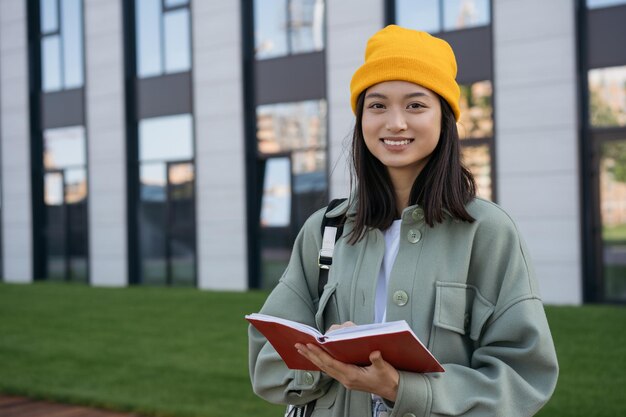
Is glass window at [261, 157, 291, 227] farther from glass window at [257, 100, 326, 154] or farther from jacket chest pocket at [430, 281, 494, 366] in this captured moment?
jacket chest pocket at [430, 281, 494, 366]

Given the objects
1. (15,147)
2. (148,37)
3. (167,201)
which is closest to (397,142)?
(167,201)

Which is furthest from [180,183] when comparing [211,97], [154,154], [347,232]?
[347,232]

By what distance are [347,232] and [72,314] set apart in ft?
30.7

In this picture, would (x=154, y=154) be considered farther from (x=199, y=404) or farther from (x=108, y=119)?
(x=199, y=404)

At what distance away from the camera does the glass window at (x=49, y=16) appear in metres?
16.7

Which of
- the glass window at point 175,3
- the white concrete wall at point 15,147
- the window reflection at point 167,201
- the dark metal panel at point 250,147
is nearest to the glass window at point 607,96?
the dark metal panel at point 250,147

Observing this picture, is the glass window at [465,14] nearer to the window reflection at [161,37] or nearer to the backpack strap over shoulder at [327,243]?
the window reflection at [161,37]

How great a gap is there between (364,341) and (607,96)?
1008cm

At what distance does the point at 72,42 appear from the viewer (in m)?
16.4

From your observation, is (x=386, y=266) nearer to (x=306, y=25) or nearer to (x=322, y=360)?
(x=322, y=360)

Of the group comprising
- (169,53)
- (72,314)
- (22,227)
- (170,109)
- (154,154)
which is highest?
(169,53)

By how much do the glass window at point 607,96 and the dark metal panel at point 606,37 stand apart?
5.4 inches

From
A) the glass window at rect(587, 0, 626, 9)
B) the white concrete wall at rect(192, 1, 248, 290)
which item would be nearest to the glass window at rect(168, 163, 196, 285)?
the white concrete wall at rect(192, 1, 248, 290)

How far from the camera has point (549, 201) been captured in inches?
414
